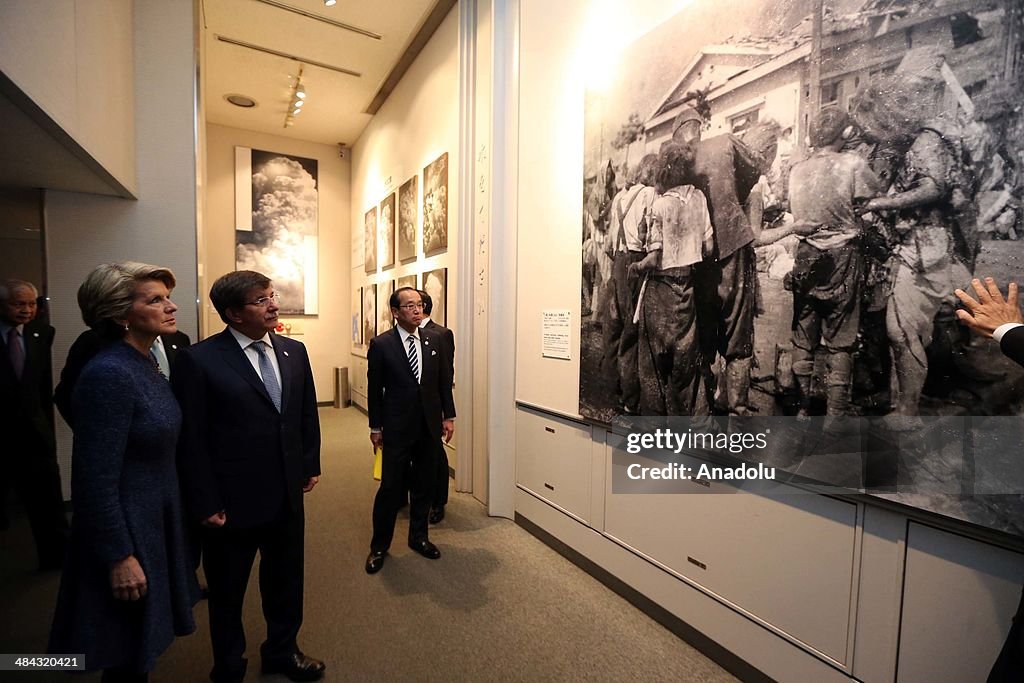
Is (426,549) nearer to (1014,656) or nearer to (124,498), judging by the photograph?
(124,498)

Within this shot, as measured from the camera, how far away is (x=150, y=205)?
3756 mm

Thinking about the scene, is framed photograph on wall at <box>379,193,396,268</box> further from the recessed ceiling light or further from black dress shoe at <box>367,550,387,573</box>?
black dress shoe at <box>367,550,387,573</box>

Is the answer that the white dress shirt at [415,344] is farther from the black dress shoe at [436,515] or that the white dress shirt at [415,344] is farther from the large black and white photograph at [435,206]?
the large black and white photograph at [435,206]

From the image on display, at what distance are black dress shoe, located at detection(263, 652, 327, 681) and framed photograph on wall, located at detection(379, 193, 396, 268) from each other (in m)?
5.56

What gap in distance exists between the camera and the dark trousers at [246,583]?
1938 mm

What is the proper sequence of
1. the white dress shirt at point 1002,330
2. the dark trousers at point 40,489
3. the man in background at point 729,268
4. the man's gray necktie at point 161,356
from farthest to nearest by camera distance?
the man's gray necktie at point 161,356 < the dark trousers at point 40,489 < the man in background at point 729,268 < the white dress shirt at point 1002,330

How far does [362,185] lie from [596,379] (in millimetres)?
7348

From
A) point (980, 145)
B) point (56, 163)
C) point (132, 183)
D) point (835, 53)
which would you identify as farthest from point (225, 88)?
point (980, 145)

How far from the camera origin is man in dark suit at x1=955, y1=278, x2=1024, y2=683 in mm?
1210

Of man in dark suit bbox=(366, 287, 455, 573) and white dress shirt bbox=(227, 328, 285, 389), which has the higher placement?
white dress shirt bbox=(227, 328, 285, 389)

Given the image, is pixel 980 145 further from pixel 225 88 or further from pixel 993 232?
pixel 225 88

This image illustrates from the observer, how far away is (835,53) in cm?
178

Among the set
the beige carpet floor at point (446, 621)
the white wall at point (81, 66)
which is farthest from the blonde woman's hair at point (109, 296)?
the beige carpet floor at point (446, 621)
